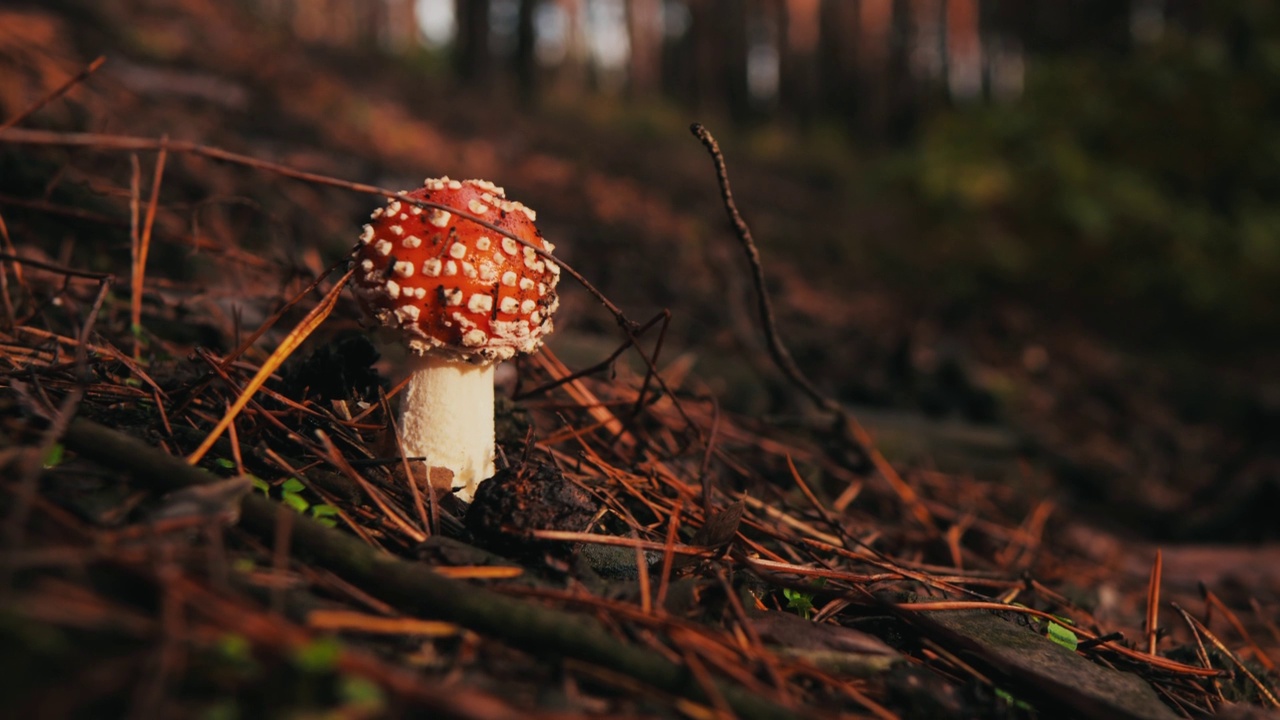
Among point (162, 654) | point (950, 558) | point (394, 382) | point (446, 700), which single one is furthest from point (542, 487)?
point (950, 558)

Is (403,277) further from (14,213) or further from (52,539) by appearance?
(14,213)

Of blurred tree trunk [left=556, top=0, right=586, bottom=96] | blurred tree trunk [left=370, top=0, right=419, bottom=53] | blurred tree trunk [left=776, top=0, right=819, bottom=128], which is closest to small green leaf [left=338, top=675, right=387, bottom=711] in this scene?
blurred tree trunk [left=556, top=0, right=586, bottom=96]

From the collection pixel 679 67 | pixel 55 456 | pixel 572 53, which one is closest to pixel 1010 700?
pixel 55 456

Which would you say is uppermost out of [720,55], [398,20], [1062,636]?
[398,20]

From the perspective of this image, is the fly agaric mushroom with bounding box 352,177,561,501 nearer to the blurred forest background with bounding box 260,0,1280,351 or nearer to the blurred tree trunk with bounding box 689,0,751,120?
the blurred forest background with bounding box 260,0,1280,351

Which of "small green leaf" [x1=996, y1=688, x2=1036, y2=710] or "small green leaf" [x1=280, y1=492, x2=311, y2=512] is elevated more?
"small green leaf" [x1=280, y1=492, x2=311, y2=512]

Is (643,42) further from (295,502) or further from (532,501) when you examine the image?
(295,502)

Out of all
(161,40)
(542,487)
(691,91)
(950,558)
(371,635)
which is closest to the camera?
(371,635)
